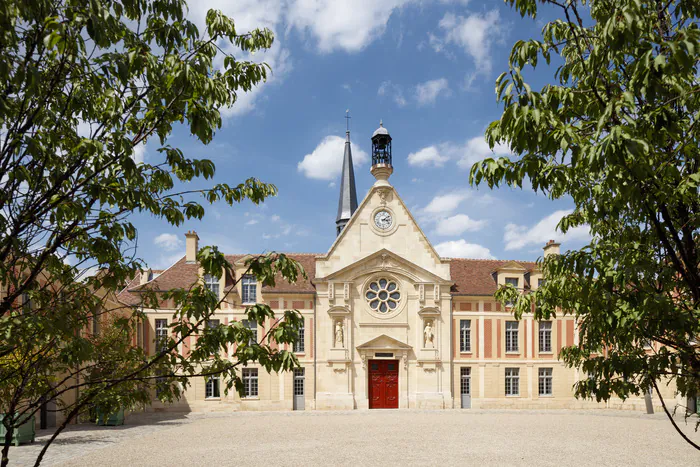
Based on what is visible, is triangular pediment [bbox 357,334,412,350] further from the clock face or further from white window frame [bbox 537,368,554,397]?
white window frame [bbox 537,368,554,397]

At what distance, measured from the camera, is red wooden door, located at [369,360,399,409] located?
31016mm

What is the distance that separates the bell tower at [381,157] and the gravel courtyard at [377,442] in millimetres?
12962

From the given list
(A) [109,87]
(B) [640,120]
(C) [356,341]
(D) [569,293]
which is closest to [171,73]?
(A) [109,87]

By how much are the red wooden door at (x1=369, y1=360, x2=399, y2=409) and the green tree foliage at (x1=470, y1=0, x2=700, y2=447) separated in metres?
24.8

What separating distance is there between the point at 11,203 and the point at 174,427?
786 inches

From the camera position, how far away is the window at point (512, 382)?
32250 mm

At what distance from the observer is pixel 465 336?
32.0m

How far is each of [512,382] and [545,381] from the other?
1.89 m

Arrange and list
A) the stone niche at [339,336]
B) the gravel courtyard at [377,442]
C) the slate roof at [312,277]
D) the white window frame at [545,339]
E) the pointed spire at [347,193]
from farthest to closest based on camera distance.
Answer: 1. the pointed spire at [347,193]
2. the white window frame at [545,339]
3. the slate roof at [312,277]
4. the stone niche at [339,336]
5. the gravel courtyard at [377,442]

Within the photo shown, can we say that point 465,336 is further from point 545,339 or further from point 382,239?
point 382,239

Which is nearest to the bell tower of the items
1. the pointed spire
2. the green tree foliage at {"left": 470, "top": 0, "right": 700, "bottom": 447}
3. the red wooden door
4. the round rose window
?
the round rose window

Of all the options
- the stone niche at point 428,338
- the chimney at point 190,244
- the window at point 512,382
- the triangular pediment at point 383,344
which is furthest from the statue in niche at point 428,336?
the chimney at point 190,244

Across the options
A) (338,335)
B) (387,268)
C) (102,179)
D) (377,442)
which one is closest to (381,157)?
(387,268)

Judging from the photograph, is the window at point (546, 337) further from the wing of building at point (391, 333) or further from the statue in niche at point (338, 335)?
the statue in niche at point (338, 335)
